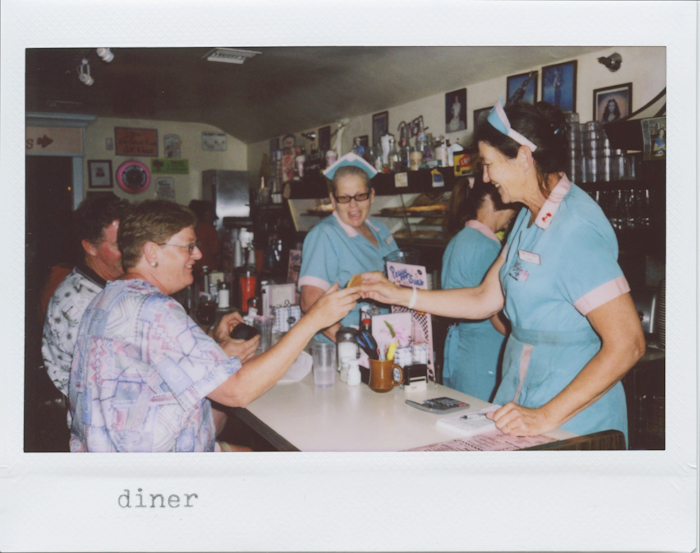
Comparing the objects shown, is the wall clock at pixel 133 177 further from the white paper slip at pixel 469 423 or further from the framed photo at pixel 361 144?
the white paper slip at pixel 469 423

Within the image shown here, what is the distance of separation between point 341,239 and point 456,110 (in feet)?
7.22

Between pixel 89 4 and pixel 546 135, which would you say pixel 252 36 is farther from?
pixel 546 135

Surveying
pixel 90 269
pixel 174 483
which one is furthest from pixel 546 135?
pixel 90 269

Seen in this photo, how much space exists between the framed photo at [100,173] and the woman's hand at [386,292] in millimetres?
6885

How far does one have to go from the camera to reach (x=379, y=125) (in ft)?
18.9

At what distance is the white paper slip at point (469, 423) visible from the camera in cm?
184

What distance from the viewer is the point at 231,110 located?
24.6ft

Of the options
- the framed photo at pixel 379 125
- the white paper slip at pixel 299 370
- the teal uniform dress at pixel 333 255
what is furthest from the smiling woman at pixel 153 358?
the framed photo at pixel 379 125

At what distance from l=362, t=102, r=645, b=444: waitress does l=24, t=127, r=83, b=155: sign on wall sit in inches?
278

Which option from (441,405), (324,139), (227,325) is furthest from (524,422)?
(324,139)

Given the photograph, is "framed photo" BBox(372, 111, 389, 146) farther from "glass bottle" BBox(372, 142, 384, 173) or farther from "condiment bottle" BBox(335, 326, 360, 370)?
"condiment bottle" BBox(335, 326, 360, 370)

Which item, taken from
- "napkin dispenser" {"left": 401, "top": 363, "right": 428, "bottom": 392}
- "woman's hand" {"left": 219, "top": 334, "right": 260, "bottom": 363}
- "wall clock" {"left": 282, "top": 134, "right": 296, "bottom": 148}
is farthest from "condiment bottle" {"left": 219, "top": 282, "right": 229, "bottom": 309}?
"wall clock" {"left": 282, "top": 134, "right": 296, "bottom": 148}

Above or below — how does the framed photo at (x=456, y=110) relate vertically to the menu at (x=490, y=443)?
above

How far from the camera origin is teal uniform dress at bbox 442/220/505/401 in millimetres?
2910
